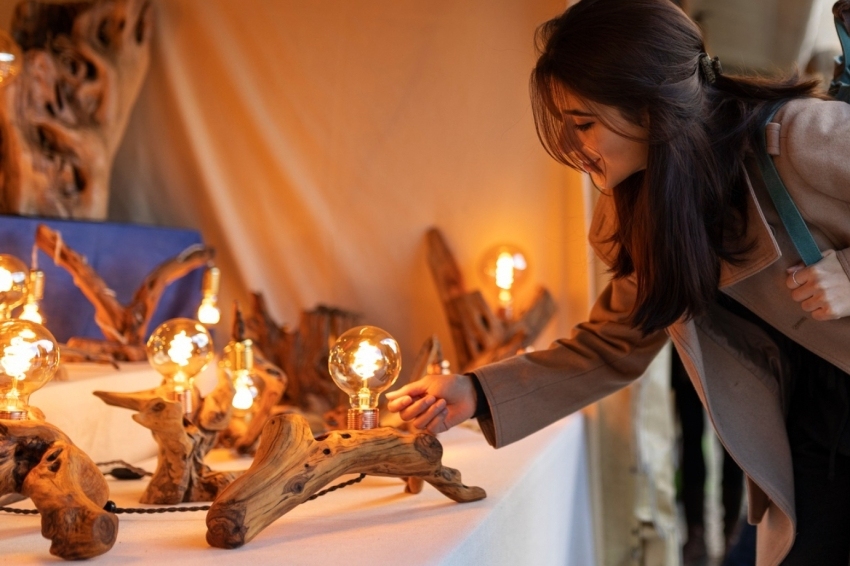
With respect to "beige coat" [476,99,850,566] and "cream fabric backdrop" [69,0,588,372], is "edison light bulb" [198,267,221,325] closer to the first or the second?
"cream fabric backdrop" [69,0,588,372]

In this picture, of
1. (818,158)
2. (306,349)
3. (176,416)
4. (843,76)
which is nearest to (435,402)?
(176,416)

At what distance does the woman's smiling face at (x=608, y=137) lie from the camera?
1261 millimetres

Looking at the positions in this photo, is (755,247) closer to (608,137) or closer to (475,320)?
(608,137)

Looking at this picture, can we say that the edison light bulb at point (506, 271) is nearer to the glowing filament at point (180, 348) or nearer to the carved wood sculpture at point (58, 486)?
the glowing filament at point (180, 348)

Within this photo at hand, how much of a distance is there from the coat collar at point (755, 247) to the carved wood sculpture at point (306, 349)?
1228 mm

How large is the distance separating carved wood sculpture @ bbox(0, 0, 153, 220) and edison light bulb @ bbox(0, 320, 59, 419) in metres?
1.30

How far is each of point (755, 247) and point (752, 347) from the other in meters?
0.25

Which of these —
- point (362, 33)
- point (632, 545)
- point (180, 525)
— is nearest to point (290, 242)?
point (362, 33)

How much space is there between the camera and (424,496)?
150 centimetres

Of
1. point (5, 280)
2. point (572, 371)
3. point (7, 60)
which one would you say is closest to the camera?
point (572, 371)

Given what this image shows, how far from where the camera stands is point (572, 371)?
1588 millimetres

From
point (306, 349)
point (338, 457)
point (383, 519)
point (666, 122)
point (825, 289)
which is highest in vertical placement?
point (666, 122)

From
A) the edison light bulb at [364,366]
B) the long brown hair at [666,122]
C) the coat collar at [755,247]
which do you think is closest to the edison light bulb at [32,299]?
the edison light bulb at [364,366]

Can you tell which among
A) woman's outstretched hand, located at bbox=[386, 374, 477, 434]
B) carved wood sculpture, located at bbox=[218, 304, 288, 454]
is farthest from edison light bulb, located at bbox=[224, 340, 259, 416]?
woman's outstretched hand, located at bbox=[386, 374, 477, 434]
